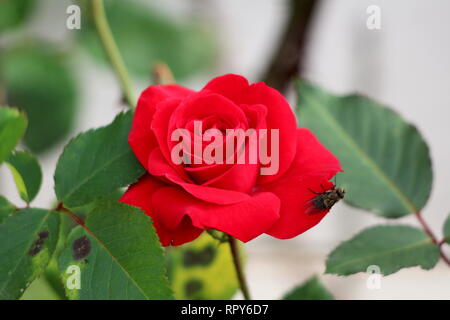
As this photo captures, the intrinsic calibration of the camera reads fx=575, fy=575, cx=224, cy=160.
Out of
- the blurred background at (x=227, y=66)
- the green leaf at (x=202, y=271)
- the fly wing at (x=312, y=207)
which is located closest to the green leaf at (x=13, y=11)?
the blurred background at (x=227, y=66)

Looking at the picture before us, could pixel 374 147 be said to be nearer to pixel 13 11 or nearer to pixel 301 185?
pixel 301 185

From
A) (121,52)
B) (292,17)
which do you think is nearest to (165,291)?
(292,17)

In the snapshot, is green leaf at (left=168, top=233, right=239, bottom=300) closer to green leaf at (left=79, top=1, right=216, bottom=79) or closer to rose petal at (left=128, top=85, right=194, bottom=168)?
rose petal at (left=128, top=85, right=194, bottom=168)

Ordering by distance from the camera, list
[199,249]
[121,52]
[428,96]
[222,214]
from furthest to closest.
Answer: [428,96], [121,52], [199,249], [222,214]

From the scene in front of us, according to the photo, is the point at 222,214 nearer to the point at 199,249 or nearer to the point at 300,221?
the point at 300,221

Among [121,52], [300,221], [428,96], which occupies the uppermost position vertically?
[300,221]

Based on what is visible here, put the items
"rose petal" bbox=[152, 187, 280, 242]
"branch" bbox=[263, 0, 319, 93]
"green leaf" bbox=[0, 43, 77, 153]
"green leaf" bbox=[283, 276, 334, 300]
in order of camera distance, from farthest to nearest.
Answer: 1. "green leaf" bbox=[0, 43, 77, 153]
2. "branch" bbox=[263, 0, 319, 93]
3. "green leaf" bbox=[283, 276, 334, 300]
4. "rose petal" bbox=[152, 187, 280, 242]

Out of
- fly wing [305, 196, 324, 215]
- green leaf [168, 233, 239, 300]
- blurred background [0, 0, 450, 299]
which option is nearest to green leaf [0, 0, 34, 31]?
blurred background [0, 0, 450, 299]

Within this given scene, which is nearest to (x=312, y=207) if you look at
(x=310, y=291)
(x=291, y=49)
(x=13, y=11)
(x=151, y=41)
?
(x=310, y=291)
